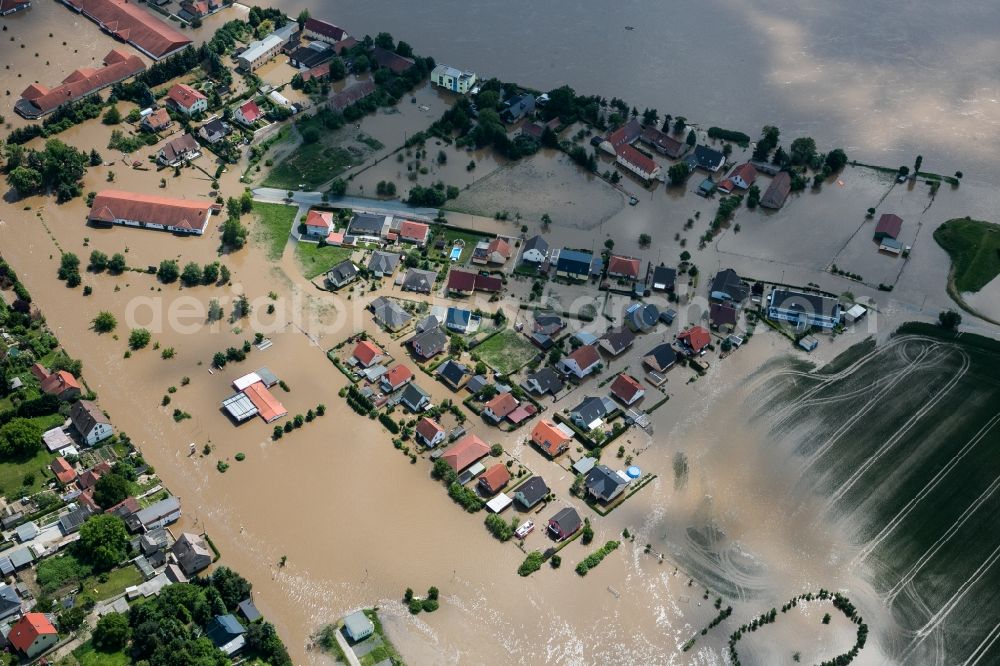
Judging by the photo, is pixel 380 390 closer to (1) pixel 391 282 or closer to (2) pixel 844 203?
(1) pixel 391 282

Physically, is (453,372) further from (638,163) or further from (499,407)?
(638,163)

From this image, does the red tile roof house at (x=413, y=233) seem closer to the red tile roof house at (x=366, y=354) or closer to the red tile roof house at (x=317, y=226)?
the red tile roof house at (x=317, y=226)

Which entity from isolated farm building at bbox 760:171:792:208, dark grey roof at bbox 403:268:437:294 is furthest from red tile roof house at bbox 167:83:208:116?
isolated farm building at bbox 760:171:792:208

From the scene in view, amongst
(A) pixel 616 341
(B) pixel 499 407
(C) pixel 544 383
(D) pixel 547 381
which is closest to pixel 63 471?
(B) pixel 499 407

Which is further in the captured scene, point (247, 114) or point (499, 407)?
point (247, 114)

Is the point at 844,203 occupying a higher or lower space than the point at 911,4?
lower

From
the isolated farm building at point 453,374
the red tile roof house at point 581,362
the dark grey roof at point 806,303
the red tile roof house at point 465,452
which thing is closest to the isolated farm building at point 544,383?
the red tile roof house at point 581,362

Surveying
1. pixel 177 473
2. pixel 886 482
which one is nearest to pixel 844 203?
pixel 886 482
